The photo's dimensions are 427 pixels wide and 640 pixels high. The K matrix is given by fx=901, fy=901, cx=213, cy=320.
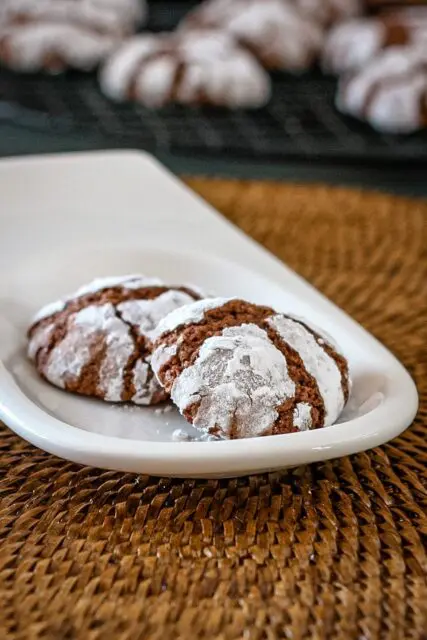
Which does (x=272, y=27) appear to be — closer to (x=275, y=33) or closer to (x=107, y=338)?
(x=275, y=33)

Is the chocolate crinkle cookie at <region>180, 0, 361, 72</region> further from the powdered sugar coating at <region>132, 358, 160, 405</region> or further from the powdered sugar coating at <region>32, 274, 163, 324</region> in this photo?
the powdered sugar coating at <region>132, 358, 160, 405</region>

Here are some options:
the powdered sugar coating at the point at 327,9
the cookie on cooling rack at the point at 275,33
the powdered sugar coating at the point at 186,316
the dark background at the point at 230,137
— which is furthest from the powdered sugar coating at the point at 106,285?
the powdered sugar coating at the point at 327,9

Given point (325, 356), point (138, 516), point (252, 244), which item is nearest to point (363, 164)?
point (252, 244)

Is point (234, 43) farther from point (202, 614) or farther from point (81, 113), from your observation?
point (202, 614)

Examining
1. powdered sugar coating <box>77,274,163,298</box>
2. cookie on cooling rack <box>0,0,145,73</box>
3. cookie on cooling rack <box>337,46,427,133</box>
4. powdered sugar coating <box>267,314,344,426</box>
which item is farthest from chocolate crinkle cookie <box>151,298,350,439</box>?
cookie on cooling rack <box>0,0,145,73</box>

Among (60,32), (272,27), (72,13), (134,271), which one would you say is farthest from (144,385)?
(72,13)

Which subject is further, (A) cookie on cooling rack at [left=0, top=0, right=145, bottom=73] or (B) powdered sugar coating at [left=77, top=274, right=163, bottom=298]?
(A) cookie on cooling rack at [left=0, top=0, right=145, bottom=73]
